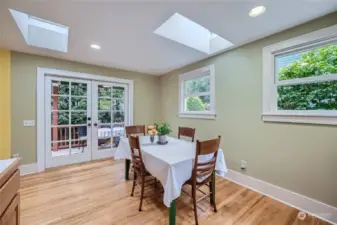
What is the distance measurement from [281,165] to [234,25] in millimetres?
1973

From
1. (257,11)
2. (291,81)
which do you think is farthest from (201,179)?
(257,11)

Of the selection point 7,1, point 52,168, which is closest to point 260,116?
point 7,1

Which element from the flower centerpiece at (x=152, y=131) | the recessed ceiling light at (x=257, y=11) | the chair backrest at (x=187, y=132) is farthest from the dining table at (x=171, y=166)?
the recessed ceiling light at (x=257, y=11)

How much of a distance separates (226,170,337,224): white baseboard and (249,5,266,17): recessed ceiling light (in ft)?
7.35

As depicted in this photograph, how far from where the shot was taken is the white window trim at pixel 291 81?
1.81 meters

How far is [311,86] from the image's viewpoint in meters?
2.00

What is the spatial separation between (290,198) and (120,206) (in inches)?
86.5

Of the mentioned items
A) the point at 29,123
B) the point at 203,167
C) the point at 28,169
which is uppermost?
the point at 29,123

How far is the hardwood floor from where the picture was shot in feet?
5.82

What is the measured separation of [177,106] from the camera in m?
4.13

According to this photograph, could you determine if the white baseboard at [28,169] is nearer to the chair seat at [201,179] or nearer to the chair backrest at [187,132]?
the chair backrest at [187,132]

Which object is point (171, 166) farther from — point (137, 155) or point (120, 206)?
point (120, 206)

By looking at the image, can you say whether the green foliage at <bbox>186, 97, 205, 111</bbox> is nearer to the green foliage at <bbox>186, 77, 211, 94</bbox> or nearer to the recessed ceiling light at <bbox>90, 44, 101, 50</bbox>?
the green foliage at <bbox>186, 77, 211, 94</bbox>

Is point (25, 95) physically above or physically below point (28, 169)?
above
